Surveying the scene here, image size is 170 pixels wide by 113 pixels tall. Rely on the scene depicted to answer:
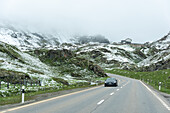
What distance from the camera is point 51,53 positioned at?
74.4 m

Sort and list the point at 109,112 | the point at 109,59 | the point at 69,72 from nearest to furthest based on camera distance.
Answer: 1. the point at 109,112
2. the point at 69,72
3. the point at 109,59

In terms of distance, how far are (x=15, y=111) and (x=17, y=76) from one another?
18.3 meters

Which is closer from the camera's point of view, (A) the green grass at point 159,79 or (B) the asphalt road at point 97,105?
(B) the asphalt road at point 97,105

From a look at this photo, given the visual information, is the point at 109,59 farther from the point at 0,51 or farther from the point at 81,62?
the point at 0,51

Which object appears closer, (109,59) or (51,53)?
(51,53)

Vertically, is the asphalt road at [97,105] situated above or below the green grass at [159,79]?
above

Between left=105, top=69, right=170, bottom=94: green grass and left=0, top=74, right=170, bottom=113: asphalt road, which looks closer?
left=0, top=74, right=170, bottom=113: asphalt road

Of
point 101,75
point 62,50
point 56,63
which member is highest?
point 62,50

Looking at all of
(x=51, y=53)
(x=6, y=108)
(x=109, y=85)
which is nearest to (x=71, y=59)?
(x=51, y=53)

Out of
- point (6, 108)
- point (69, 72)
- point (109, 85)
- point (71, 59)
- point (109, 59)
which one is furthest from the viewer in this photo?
point (109, 59)

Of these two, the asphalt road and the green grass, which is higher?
the asphalt road

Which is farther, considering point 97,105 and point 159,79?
point 159,79

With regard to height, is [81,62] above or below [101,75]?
above

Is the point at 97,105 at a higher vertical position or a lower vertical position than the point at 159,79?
higher
